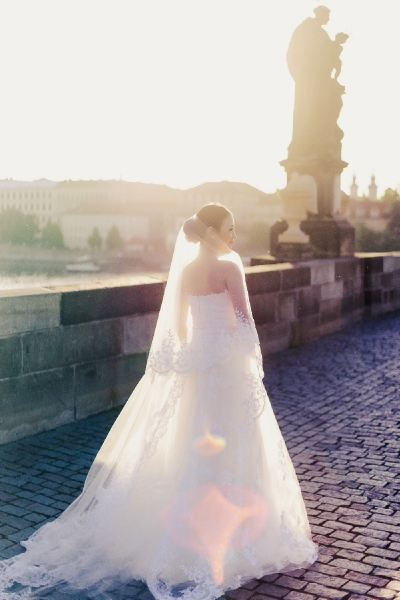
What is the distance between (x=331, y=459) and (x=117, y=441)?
6.08 feet

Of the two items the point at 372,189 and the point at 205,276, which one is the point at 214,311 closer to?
the point at 205,276

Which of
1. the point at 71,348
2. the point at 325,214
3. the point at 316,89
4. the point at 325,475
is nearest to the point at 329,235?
the point at 325,214

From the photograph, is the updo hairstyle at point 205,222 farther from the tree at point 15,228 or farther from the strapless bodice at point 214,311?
the tree at point 15,228

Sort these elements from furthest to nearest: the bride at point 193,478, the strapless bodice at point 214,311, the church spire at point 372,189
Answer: the church spire at point 372,189, the strapless bodice at point 214,311, the bride at point 193,478

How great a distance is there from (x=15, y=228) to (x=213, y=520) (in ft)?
117

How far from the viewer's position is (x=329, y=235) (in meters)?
13.1

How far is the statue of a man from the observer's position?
1338 cm

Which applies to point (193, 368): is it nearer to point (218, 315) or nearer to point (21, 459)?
point (218, 315)

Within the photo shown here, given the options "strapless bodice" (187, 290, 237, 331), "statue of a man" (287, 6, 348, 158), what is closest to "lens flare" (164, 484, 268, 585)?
"strapless bodice" (187, 290, 237, 331)

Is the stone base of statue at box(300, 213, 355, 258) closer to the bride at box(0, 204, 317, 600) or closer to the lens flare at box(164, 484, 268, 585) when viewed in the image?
the bride at box(0, 204, 317, 600)

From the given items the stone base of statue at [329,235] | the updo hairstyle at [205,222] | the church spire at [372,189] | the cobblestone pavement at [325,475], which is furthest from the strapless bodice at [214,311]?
the church spire at [372,189]

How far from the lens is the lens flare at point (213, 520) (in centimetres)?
324

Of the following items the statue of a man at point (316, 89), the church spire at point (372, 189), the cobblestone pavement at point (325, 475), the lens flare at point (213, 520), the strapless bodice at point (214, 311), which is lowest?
the cobblestone pavement at point (325, 475)

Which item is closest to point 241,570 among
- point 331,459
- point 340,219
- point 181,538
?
point 181,538
